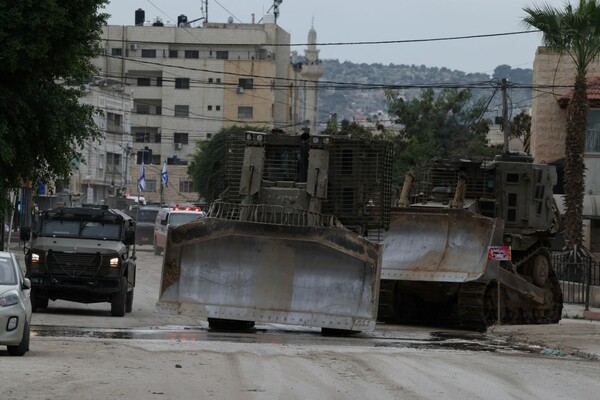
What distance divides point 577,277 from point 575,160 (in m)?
3.73

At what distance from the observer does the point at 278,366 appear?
16344 mm

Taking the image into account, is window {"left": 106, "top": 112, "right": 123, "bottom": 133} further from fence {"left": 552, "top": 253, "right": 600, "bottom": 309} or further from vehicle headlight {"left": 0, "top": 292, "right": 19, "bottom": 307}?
vehicle headlight {"left": 0, "top": 292, "right": 19, "bottom": 307}

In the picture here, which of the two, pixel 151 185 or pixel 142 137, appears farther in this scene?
pixel 142 137

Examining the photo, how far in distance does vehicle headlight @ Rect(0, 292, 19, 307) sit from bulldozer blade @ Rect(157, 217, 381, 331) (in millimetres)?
4707

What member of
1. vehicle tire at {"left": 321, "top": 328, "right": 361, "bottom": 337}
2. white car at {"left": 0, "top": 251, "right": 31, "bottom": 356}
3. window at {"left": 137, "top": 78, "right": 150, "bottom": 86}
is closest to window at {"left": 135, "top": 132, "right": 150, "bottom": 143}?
window at {"left": 137, "top": 78, "right": 150, "bottom": 86}

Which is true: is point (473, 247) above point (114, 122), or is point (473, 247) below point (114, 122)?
below

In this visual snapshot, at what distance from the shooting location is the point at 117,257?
27.4 m

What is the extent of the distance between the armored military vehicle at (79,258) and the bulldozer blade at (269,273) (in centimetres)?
563

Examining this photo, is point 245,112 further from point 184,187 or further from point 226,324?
point 226,324

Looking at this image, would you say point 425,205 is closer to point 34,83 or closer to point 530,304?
point 530,304

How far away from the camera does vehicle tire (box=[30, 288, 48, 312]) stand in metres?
27.4

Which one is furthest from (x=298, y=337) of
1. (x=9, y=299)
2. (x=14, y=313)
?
(x=14, y=313)

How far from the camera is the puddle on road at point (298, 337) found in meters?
21.4

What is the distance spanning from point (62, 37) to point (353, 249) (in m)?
8.56
